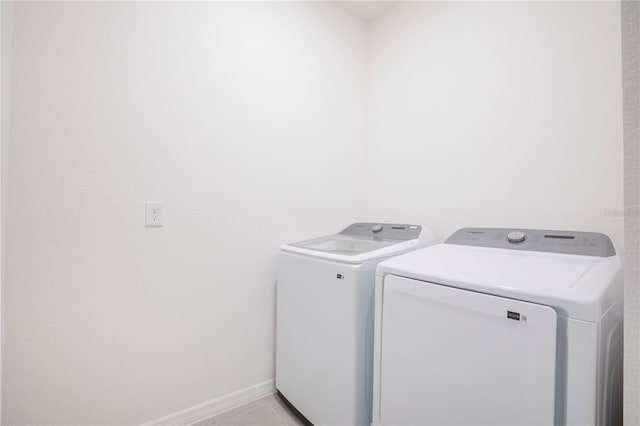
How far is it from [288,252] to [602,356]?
121cm

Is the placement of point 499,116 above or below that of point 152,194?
above

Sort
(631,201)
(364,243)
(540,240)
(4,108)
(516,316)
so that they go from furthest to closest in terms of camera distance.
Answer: (364,243) < (540,240) < (4,108) < (516,316) < (631,201)

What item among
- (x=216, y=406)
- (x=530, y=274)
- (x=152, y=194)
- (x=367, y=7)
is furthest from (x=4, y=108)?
(x=367, y=7)

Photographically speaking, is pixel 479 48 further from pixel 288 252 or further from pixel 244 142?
pixel 288 252

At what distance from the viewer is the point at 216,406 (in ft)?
5.04

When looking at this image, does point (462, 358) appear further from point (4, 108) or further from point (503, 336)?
point (4, 108)

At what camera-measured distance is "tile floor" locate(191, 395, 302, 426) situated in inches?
58.1

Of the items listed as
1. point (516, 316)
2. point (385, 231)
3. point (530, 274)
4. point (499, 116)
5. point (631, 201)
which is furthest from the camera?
point (385, 231)

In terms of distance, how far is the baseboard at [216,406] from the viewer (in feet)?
4.67

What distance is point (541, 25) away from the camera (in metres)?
1.33

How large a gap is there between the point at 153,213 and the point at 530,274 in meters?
1.51

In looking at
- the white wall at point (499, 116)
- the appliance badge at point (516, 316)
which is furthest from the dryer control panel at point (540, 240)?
the appliance badge at point (516, 316)

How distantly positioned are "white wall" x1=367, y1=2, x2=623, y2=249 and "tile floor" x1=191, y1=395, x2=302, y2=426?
1.33m

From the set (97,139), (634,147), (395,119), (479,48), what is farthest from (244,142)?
(634,147)
